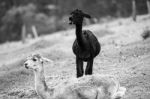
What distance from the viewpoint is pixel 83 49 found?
13422mm

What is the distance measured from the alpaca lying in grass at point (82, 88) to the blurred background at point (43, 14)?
36.5 m

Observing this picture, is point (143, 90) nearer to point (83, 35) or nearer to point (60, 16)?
point (83, 35)

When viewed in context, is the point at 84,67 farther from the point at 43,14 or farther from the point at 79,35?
the point at 43,14

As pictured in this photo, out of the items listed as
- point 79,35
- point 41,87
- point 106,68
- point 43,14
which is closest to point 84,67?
point 106,68

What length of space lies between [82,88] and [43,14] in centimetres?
4088

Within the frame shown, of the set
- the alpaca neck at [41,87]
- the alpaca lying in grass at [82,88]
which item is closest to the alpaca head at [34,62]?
the alpaca lying in grass at [82,88]

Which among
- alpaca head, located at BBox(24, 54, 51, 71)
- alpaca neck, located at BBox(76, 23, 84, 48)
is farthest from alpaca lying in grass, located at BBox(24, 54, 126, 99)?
alpaca neck, located at BBox(76, 23, 84, 48)

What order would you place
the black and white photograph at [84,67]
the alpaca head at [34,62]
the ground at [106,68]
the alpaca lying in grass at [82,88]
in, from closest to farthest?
the alpaca lying in grass at [82,88], the black and white photograph at [84,67], the alpaca head at [34,62], the ground at [106,68]

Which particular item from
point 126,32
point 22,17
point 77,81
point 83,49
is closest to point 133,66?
point 83,49

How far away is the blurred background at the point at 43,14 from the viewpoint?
155ft

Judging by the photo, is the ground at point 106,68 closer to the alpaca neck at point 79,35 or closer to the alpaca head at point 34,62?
the alpaca neck at point 79,35

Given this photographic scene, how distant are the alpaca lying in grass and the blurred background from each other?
120 feet

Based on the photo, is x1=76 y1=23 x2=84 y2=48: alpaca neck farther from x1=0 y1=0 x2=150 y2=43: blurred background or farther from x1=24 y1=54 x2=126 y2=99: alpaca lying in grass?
x1=0 y1=0 x2=150 y2=43: blurred background

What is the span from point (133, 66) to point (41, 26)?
111 ft
